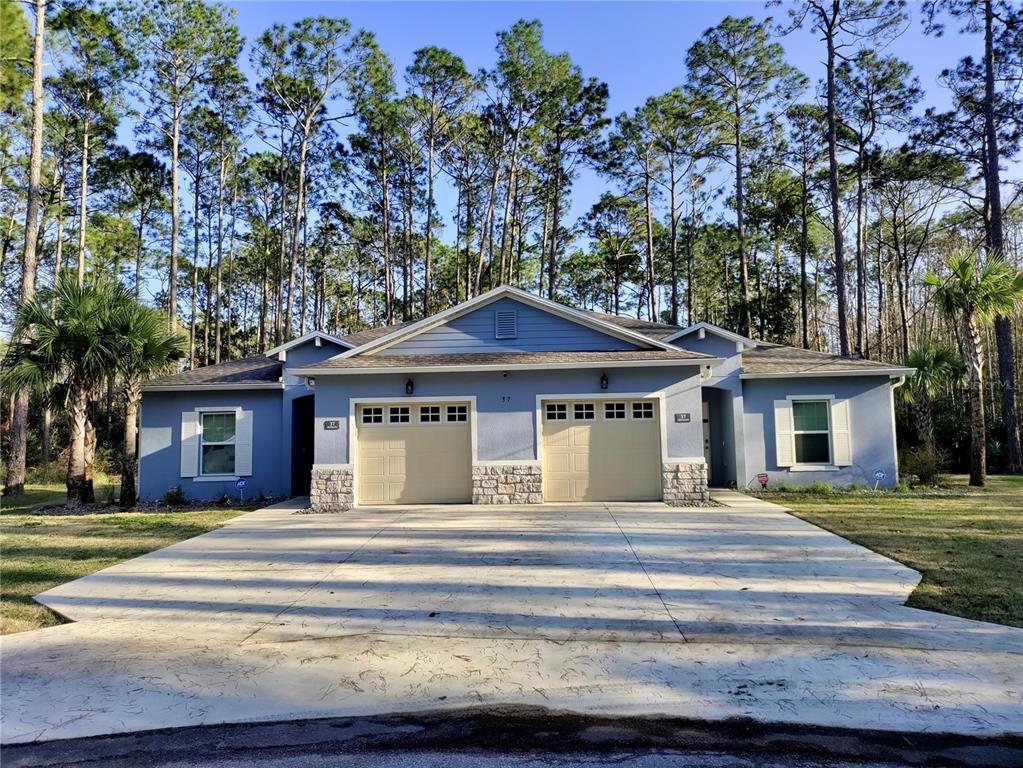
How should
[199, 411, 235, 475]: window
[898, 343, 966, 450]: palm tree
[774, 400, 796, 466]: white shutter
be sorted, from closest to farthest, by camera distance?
[774, 400, 796, 466]: white shutter, [199, 411, 235, 475]: window, [898, 343, 966, 450]: palm tree

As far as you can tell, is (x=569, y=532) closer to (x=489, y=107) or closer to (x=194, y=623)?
(x=194, y=623)

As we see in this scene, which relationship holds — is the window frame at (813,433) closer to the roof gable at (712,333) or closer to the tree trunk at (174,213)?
the roof gable at (712,333)

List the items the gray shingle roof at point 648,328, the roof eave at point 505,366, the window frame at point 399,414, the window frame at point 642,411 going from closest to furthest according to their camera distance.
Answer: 1. the roof eave at point 505,366
2. the window frame at point 642,411
3. the window frame at point 399,414
4. the gray shingle roof at point 648,328

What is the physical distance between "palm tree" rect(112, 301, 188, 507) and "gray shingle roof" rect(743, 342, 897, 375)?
42.7 feet

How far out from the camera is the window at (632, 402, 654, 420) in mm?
11680

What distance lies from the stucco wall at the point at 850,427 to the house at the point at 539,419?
3 centimetres

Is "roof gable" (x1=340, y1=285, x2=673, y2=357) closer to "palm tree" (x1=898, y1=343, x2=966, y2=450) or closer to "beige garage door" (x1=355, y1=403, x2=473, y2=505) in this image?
"beige garage door" (x1=355, y1=403, x2=473, y2=505)

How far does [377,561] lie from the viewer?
7379 mm

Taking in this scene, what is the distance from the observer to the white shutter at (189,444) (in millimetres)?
13586

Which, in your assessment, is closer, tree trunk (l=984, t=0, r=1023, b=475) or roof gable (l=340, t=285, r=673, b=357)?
roof gable (l=340, t=285, r=673, b=357)

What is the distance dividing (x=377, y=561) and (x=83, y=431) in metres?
8.91

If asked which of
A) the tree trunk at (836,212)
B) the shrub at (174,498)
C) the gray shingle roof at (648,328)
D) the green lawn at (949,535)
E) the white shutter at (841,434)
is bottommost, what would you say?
the green lawn at (949,535)

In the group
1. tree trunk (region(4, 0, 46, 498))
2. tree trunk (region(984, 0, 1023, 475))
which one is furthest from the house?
tree trunk (region(984, 0, 1023, 475))

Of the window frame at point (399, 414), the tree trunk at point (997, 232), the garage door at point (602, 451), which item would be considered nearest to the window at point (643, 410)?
the garage door at point (602, 451)
